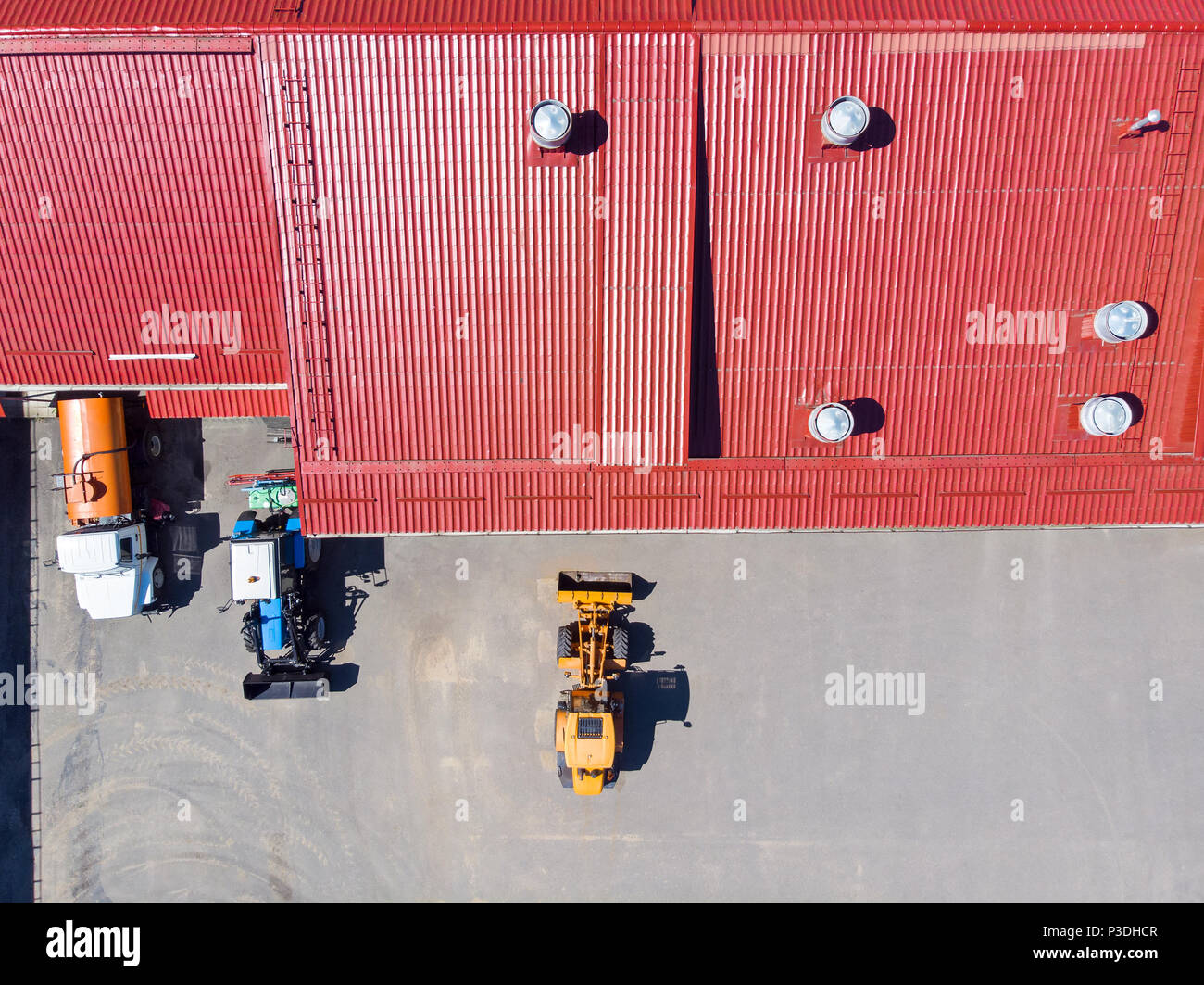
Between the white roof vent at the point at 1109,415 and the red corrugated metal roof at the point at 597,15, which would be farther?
the white roof vent at the point at 1109,415

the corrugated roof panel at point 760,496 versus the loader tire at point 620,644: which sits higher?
the corrugated roof panel at point 760,496

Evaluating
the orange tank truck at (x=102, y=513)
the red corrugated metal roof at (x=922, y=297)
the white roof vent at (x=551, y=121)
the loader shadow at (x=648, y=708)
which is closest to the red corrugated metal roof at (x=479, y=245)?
the red corrugated metal roof at (x=922, y=297)

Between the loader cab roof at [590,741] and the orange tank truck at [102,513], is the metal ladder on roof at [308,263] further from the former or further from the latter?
the loader cab roof at [590,741]

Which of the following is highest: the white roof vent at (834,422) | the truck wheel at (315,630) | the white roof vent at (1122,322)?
the white roof vent at (1122,322)

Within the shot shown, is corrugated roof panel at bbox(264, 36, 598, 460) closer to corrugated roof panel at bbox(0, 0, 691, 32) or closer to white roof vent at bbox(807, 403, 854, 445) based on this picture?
corrugated roof panel at bbox(0, 0, 691, 32)

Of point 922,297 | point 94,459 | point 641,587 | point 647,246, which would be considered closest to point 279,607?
point 94,459

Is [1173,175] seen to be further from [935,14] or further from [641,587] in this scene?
[641,587]

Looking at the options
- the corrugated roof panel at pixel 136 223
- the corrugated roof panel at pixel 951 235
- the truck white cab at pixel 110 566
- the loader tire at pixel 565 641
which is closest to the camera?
the corrugated roof panel at pixel 951 235
